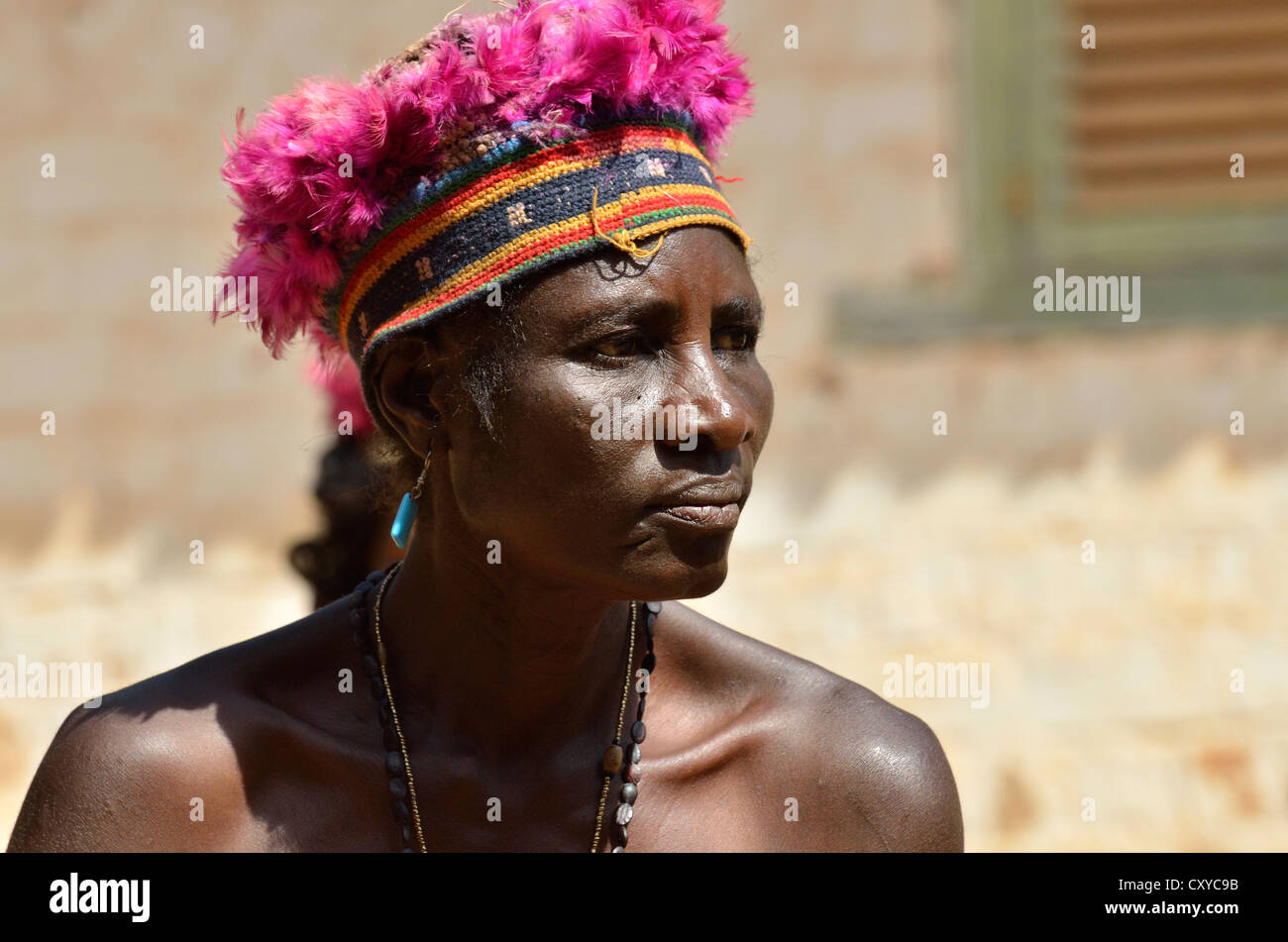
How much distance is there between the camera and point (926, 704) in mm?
7414

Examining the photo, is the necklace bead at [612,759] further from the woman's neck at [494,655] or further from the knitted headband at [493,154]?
the knitted headband at [493,154]

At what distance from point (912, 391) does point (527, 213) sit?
4652mm

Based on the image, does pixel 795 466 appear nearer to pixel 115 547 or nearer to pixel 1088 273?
pixel 1088 273

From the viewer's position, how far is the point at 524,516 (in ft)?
9.68

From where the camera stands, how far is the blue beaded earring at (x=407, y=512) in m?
3.21

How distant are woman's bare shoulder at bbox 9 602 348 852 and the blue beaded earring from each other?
0.42m

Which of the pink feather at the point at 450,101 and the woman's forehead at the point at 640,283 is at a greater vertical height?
the pink feather at the point at 450,101

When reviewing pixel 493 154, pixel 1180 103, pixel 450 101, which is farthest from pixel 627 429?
pixel 1180 103

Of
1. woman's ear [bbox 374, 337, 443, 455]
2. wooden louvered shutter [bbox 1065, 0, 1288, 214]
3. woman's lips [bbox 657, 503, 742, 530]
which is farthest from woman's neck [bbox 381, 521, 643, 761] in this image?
wooden louvered shutter [bbox 1065, 0, 1288, 214]

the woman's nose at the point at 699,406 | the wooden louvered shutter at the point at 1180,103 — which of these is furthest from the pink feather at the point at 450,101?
the wooden louvered shutter at the point at 1180,103

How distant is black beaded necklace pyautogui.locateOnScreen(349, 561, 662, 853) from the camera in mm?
3207
